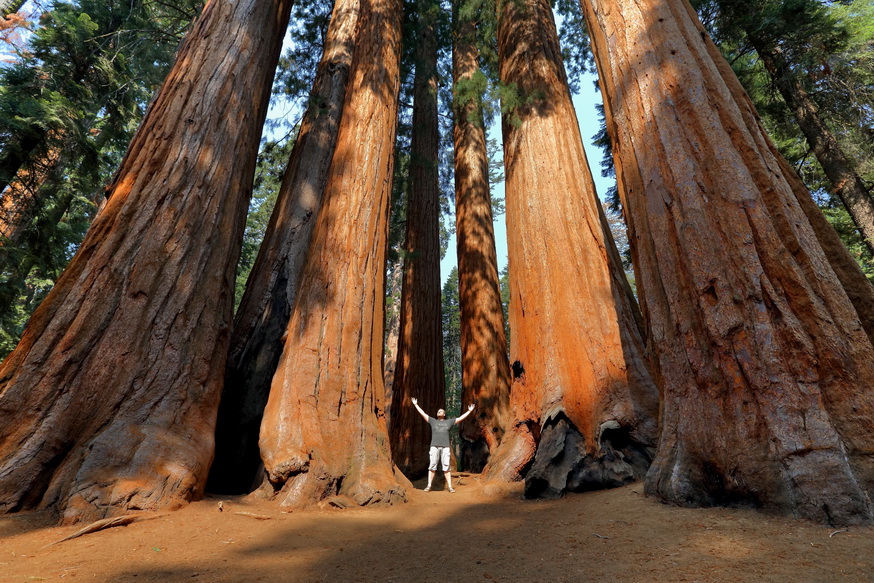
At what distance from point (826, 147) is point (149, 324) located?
12423 mm

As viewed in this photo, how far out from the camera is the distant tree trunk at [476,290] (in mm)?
7555

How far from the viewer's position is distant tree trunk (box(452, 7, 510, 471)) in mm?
7555

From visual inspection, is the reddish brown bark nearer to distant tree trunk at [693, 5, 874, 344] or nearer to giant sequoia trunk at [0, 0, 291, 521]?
distant tree trunk at [693, 5, 874, 344]

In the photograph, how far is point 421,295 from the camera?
9430 millimetres

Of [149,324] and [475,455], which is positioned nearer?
[149,324]

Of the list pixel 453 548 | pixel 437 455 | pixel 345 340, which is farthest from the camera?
pixel 437 455

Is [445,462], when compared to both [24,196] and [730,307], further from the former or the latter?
[24,196]

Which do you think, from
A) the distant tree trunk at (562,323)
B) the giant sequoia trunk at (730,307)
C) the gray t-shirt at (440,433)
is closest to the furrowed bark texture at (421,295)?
the gray t-shirt at (440,433)

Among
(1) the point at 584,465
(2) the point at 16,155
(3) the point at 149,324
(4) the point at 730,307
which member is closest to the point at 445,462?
(1) the point at 584,465

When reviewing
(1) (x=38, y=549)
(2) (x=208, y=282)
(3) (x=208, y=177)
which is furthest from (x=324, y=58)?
(1) (x=38, y=549)

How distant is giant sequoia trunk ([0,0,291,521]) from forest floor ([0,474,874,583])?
33 centimetres

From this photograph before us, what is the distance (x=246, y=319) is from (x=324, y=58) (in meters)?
4.61

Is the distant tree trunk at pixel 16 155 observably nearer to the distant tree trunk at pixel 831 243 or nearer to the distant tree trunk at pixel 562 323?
the distant tree trunk at pixel 562 323

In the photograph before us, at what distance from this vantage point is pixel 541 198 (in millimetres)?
5297
